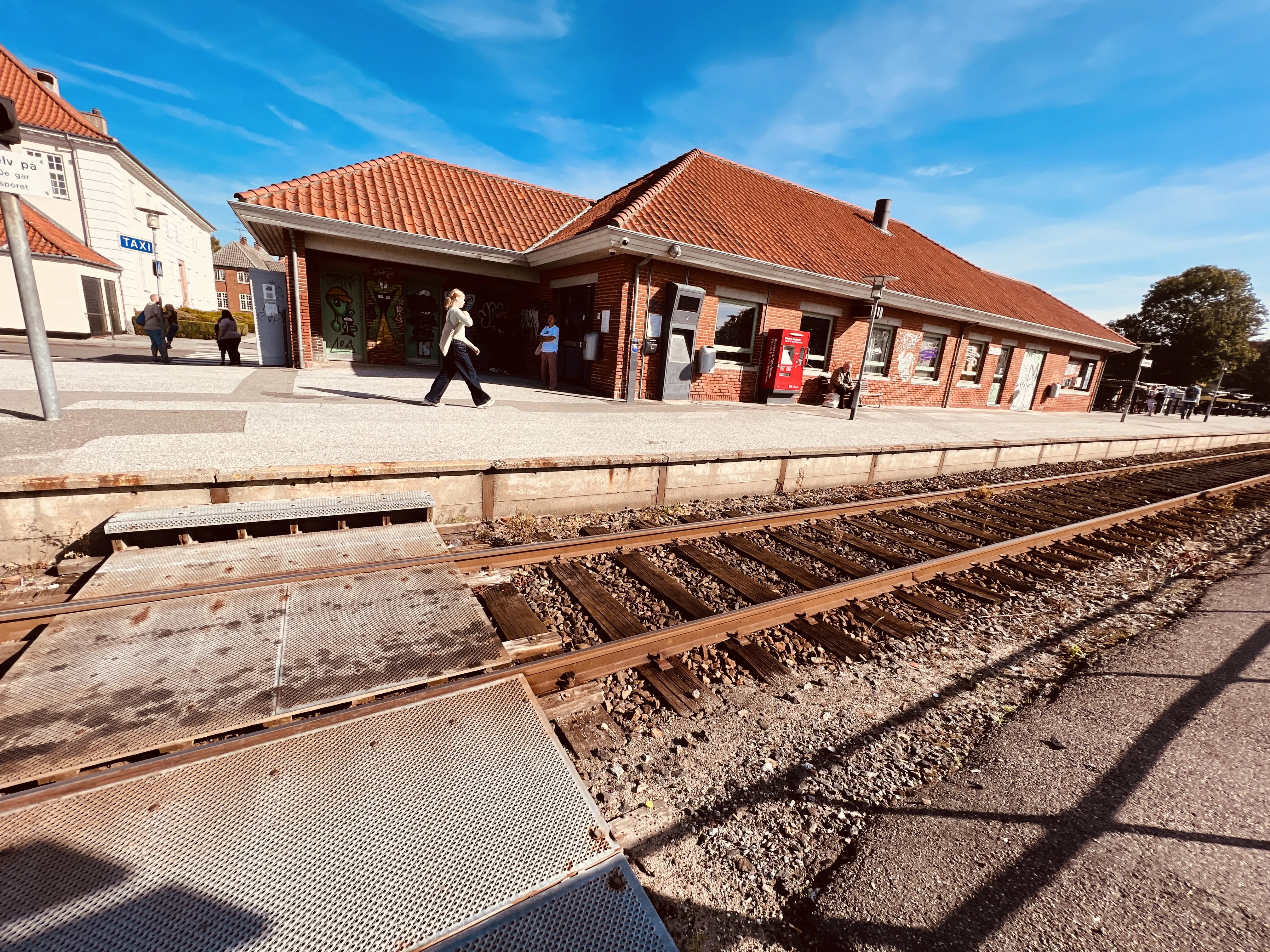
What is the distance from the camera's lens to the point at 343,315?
13148 millimetres

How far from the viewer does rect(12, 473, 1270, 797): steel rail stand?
204 centimetres

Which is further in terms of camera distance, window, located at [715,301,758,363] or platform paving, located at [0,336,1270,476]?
window, located at [715,301,758,363]

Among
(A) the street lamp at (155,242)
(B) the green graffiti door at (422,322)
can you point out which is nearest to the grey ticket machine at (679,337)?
(B) the green graffiti door at (422,322)

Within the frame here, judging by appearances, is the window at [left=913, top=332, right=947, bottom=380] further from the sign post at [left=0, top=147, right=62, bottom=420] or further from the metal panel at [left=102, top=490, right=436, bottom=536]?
the sign post at [left=0, top=147, right=62, bottom=420]

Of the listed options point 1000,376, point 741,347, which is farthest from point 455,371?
point 1000,376

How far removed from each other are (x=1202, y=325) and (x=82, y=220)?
6930 centimetres

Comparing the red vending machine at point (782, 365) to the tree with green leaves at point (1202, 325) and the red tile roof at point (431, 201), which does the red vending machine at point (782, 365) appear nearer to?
the red tile roof at point (431, 201)

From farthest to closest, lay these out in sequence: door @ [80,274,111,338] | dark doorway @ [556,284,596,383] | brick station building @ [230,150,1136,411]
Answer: door @ [80,274,111,338] → dark doorway @ [556,284,596,383] → brick station building @ [230,150,1136,411]

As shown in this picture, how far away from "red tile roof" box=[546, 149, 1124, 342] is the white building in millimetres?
18969

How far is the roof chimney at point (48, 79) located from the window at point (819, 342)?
37146mm

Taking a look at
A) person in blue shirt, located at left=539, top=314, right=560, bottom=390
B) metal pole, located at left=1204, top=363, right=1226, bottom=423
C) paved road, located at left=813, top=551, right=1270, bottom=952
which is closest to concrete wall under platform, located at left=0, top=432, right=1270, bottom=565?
paved road, located at left=813, top=551, right=1270, bottom=952

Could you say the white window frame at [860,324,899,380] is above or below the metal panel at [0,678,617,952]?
above

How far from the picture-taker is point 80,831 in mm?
1801

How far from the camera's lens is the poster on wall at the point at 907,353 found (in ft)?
52.6
